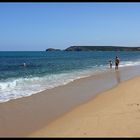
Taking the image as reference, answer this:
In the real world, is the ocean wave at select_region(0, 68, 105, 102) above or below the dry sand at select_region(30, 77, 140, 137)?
above

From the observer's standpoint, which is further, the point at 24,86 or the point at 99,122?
the point at 24,86

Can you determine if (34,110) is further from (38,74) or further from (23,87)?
(38,74)

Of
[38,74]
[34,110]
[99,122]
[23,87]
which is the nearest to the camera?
[99,122]

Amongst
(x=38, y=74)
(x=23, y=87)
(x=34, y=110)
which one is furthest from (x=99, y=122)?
(x=38, y=74)

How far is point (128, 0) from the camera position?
3701mm

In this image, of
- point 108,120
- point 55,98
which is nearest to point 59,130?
point 108,120

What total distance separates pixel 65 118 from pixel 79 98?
3.95 metres

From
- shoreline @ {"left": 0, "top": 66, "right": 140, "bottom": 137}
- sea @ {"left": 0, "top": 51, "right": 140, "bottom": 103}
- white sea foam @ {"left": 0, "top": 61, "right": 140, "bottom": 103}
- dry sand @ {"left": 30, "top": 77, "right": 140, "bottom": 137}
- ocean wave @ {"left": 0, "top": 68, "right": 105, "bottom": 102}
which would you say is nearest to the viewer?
dry sand @ {"left": 30, "top": 77, "right": 140, "bottom": 137}

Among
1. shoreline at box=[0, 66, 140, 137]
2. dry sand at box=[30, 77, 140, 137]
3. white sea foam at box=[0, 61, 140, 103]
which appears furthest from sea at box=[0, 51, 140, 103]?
dry sand at box=[30, 77, 140, 137]

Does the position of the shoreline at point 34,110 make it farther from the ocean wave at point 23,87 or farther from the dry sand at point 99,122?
the ocean wave at point 23,87

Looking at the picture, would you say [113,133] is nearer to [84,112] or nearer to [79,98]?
[84,112]

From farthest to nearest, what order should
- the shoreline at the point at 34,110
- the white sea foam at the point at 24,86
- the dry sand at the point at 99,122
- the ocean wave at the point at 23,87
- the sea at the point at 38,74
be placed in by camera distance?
the sea at the point at 38,74 → the white sea foam at the point at 24,86 → the ocean wave at the point at 23,87 → the shoreline at the point at 34,110 → the dry sand at the point at 99,122

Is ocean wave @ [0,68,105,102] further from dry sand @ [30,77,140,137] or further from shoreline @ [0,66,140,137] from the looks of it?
dry sand @ [30,77,140,137]

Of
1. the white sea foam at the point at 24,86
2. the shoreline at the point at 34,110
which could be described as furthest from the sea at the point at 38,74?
the shoreline at the point at 34,110
